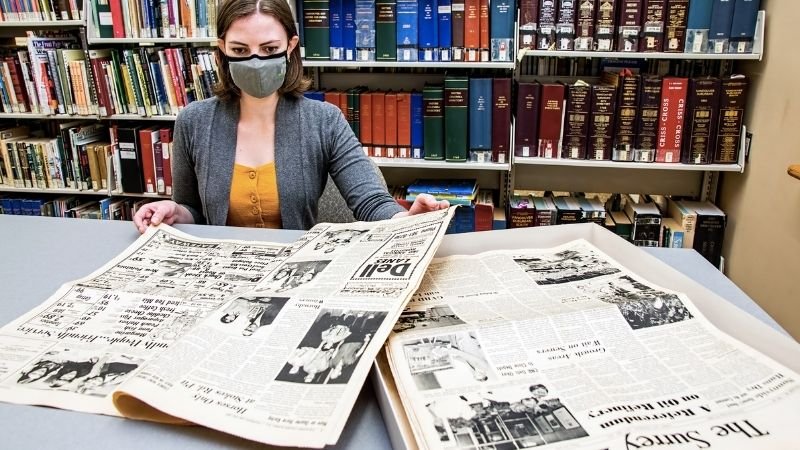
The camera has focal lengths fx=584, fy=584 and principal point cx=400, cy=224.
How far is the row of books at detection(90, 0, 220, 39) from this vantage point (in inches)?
102

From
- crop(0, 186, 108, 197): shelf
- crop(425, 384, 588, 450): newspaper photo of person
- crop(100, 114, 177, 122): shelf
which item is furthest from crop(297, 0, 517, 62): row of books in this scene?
crop(425, 384, 588, 450): newspaper photo of person

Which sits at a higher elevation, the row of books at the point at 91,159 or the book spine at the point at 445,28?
the book spine at the point at 445,28

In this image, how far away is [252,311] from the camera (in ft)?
2.47

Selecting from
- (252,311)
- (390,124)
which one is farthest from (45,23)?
(252,311)

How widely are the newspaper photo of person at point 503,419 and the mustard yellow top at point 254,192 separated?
3.21 feet

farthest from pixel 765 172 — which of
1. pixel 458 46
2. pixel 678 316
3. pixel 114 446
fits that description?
pixel 114 446

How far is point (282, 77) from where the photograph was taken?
4.75ft

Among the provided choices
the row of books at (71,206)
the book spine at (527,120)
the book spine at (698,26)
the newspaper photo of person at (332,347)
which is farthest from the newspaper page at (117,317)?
the row of books at (71,206)

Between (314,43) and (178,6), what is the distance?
67 cm

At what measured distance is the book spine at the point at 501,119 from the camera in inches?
96.1

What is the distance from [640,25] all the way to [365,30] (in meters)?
1.10

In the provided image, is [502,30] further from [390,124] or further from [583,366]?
[583,366]

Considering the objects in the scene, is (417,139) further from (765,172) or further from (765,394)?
(765,394)

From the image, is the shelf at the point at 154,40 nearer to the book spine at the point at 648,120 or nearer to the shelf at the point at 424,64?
the shelf at the point at 424,64
